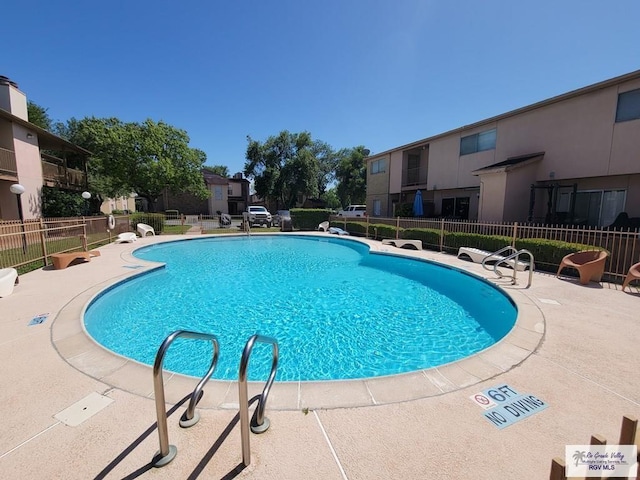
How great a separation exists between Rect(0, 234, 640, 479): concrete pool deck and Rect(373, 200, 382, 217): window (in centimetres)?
1953

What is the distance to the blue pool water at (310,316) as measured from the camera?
15.7ft

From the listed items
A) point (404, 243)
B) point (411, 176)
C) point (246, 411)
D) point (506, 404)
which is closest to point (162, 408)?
point (246, 411)

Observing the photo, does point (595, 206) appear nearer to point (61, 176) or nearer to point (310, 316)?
point (310, 316)

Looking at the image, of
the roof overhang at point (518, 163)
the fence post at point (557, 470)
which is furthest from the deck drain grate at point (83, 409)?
the roof overhang at point (518, 163)

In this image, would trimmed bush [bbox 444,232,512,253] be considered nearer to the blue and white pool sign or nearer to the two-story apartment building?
the two-story apartment building

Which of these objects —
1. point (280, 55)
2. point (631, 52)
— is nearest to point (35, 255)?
point (280, 55)

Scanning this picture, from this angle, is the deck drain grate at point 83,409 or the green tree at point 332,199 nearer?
the deck drain grate at point 83,409

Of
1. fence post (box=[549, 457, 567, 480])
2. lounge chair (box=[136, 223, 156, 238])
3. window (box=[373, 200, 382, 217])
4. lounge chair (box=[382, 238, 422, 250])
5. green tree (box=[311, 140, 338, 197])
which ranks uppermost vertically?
green tree (box=[311, 140, 338, 197])

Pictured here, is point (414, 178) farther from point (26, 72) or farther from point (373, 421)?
point (26, 72)

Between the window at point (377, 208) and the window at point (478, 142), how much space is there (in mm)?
8119

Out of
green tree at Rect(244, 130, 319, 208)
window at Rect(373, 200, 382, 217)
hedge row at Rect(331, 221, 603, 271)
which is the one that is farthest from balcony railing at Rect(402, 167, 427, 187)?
green tree at Rect(244, 130, 319, 208)

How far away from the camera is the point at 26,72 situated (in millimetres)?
18422

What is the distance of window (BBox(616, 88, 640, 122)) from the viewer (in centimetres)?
995

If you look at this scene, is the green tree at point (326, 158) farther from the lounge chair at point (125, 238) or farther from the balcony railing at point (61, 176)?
the lounge chair at point (125, 238)
